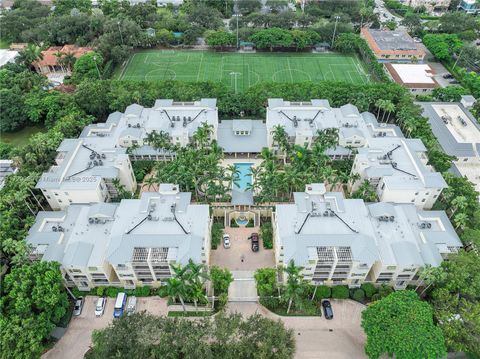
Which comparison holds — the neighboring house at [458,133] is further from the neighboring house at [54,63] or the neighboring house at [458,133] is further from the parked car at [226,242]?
the neighboring house at [54,63]

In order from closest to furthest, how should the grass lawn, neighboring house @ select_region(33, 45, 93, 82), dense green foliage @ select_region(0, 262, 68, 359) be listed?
1. dense green foliage @ select_region(0, 262, 68, 359)
2. the grass lawn
3. neighboring house @ select_region(33, 45, 93, 82)

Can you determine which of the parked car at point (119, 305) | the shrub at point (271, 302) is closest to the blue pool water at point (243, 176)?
the shrub at point (271, 302)

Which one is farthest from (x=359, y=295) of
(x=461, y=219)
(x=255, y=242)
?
(x=461, y=219)

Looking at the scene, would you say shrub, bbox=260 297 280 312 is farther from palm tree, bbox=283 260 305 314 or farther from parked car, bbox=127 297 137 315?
parked car, bbox=127 297 137 315

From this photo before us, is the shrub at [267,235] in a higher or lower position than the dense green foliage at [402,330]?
lower

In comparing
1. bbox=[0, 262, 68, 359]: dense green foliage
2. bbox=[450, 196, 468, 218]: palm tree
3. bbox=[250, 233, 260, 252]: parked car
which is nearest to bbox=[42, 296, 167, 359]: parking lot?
bbox=[0, 262, 68, 359]: dense green foliage

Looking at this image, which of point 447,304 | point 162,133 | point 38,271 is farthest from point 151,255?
point 447,304
